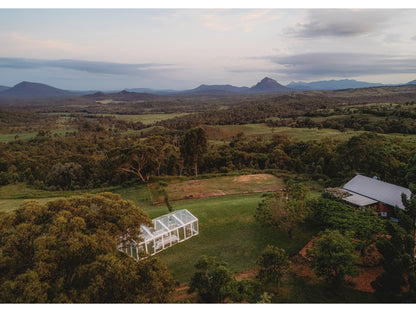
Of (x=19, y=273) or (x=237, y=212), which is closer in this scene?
(x=19, y=273)

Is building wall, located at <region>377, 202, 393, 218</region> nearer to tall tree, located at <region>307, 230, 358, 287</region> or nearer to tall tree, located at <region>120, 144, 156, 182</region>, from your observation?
tall tree, located at <region>307, 230, 358, 287</region>

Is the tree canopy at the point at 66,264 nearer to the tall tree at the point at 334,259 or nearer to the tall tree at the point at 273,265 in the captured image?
the tall tree at the point at 273,265

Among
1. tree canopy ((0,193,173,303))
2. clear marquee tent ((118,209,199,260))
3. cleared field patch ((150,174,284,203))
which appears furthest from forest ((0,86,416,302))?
clear marquee tent ((118,209,199,260))

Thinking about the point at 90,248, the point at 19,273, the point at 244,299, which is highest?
the point at 90,248

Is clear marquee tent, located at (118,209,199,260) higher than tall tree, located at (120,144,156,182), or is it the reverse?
tall tree, located at (120,144,156,182)

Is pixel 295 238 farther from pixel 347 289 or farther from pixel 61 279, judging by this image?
pixel 61 279

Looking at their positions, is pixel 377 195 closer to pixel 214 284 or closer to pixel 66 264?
pixel 214 284

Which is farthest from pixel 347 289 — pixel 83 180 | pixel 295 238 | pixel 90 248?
pixel 83 180
